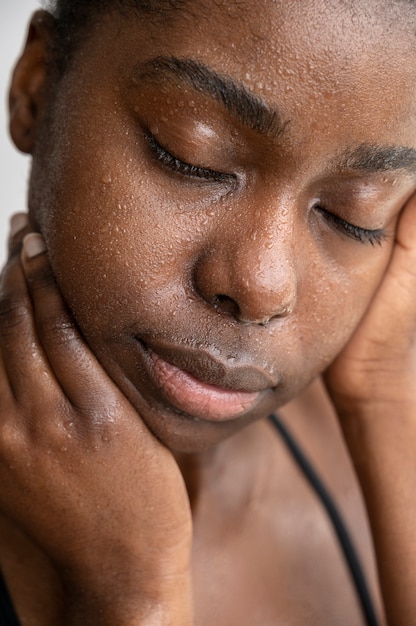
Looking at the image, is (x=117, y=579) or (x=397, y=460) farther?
(x=397, y=460)

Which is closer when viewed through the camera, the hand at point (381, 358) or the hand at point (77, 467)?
the hand at point (77, 467)

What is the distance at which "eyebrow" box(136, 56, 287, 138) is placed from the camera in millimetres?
854

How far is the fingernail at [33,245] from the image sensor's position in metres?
1.00

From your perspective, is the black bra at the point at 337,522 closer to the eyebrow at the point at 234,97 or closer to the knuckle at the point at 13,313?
the knuckle at the point at 13,313

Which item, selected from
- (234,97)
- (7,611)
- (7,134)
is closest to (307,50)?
(234,97)

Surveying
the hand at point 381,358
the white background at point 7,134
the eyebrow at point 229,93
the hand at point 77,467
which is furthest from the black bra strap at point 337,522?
the white background at point 7,134

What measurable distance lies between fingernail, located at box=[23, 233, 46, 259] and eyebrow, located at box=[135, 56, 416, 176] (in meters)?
0.22

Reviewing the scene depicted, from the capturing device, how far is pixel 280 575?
1.21 metres

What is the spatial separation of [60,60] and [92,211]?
22 centimetres

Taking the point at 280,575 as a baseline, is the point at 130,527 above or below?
above

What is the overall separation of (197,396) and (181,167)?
0.24 metres

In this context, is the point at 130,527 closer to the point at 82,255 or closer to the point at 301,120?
the point at 82,255

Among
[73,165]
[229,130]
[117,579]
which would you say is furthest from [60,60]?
[117,579]

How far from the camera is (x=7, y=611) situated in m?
1.02
